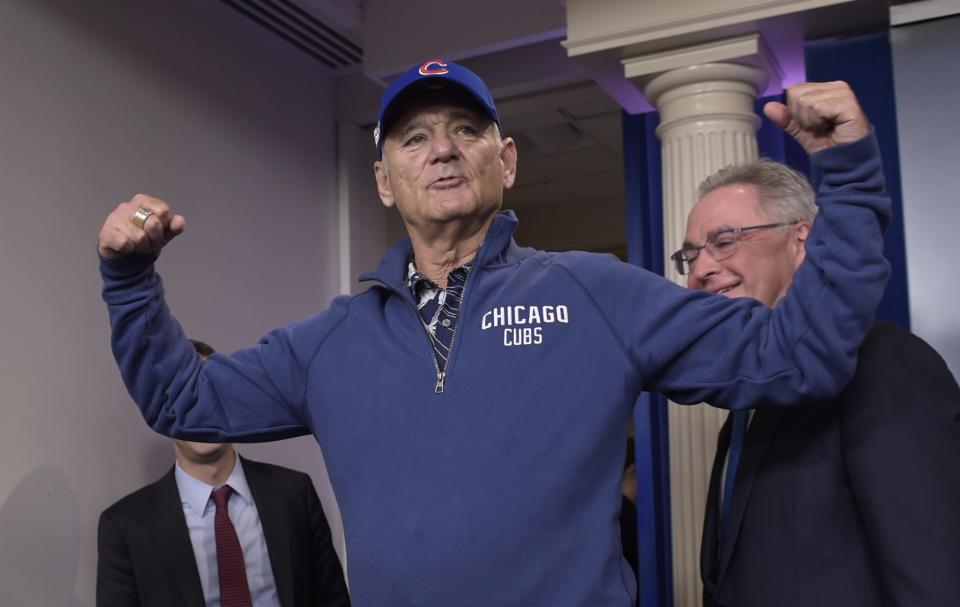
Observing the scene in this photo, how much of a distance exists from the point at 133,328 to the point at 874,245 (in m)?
0.99

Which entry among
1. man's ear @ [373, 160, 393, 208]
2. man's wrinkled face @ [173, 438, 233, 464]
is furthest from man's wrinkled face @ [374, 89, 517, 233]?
man's wrinkled face @ [173, 438, 233, 464]

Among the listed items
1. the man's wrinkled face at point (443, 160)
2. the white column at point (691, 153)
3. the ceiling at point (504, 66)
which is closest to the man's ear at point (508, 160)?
the man's wrinkled face at point (443, 160)

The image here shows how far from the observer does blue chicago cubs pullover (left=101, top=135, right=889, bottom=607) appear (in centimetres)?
122

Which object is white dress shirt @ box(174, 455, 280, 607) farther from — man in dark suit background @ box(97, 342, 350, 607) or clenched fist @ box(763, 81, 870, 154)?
clenched fist @ box(763, 81, 870, 154)

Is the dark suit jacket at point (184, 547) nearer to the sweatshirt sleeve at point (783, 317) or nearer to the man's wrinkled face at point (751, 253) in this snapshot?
the man's wrinkled face at point (751, 253)

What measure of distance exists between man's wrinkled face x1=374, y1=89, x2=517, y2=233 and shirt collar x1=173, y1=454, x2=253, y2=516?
5.78 feet

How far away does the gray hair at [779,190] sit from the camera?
5.98 feet

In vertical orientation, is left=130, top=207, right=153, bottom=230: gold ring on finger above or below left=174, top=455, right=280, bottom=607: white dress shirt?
above

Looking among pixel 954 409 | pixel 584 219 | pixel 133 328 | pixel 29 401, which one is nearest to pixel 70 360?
pixel 29 401

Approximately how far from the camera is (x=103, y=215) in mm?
3512

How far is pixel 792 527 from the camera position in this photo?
4.98 ft

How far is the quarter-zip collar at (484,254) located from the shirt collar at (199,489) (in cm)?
173

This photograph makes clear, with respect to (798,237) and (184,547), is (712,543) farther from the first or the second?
(184,547)

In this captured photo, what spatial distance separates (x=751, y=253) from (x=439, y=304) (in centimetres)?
66
